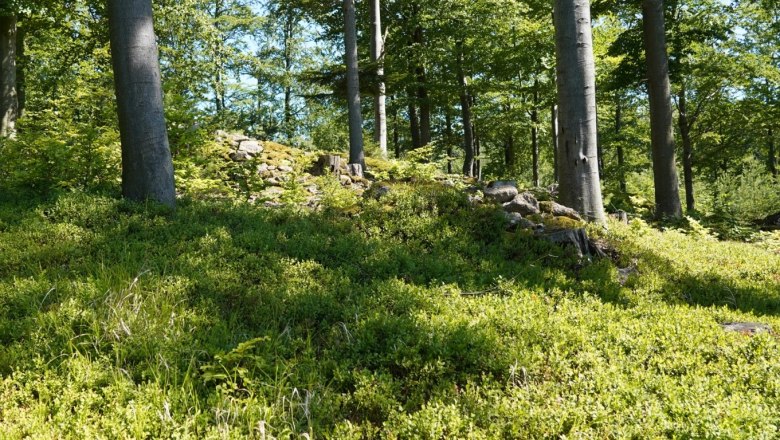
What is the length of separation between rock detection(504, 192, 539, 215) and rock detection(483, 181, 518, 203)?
28 centimetres

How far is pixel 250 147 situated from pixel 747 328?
1046 cm

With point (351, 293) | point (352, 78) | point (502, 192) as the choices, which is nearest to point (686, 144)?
point (352, 78)

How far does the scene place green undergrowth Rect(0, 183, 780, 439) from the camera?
8.94 ft

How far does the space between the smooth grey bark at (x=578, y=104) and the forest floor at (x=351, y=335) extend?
1.49 meters

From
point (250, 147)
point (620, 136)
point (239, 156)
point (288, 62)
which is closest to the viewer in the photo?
point (239, 156)

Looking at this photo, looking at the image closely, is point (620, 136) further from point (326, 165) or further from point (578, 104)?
point (578, 104)

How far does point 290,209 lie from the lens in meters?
6.89

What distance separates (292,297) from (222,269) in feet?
2.93

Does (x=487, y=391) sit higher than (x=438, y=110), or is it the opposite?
(x=438, y=110)

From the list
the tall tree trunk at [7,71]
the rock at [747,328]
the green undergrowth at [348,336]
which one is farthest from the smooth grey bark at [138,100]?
the tall tree trunk at [7,71]

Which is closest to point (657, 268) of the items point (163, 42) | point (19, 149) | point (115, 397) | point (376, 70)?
point (115, 397)

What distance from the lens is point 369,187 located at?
8.51 metres

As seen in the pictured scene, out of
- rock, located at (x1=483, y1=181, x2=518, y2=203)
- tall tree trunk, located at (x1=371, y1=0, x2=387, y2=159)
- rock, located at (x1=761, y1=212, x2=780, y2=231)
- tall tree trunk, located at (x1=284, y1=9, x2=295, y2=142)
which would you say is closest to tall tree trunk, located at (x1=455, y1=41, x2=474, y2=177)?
tall tree trunk, located at (x1=371, y1=0, x2=387, y2=159)

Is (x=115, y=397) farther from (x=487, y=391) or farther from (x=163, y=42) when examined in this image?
(x=163, y=42)
